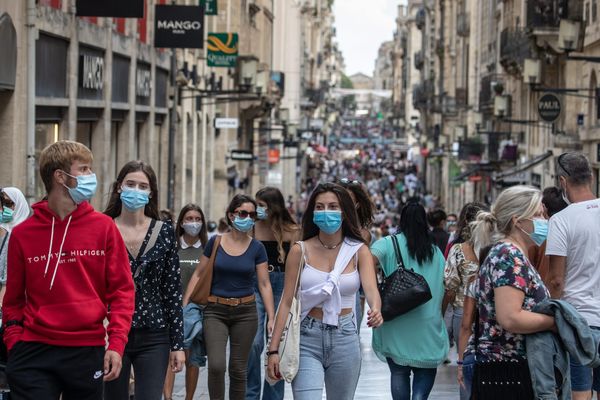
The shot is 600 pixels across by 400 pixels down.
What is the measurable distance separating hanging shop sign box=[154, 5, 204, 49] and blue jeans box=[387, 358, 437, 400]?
18.4 meters

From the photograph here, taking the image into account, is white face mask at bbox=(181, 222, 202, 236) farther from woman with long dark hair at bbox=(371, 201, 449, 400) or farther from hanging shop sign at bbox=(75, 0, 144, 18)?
hanging shop sign at bbox=(75, 0, 144, 18)

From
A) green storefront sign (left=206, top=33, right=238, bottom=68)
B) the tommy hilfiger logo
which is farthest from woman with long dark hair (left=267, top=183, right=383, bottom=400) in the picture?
green storefront sign (left=206, top=33, right=238, bottom=68)

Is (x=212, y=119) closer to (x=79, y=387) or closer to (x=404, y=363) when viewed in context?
(x=404, y=363)

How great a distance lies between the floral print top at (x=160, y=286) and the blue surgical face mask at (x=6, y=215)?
2.09 m

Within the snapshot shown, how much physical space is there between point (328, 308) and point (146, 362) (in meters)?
1.00

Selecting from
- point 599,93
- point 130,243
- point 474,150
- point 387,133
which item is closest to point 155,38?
point 599,93

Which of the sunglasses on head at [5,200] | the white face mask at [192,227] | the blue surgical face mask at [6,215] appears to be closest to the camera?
the blue surgical face mask at [6,215]

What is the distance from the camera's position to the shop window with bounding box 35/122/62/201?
1896cm

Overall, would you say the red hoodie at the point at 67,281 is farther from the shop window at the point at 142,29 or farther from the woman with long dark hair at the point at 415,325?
the shop window at the point at 142,29

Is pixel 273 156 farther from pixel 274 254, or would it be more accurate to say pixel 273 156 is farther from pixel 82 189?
pixel 82 189

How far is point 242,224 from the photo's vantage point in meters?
10.6

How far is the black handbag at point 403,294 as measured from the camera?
357 inches

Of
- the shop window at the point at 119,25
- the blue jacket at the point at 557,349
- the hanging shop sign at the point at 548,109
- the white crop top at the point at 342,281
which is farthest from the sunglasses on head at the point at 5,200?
the hanging shop sign at the point at 548,109

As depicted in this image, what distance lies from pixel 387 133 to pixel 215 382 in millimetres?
186582
